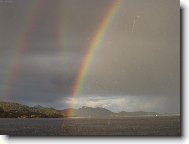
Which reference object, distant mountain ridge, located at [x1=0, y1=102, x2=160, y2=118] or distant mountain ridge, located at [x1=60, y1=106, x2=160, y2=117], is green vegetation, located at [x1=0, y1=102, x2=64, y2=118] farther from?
distant mountain ridge, located at [x1=60, y1=106, x2=160, y2=117]

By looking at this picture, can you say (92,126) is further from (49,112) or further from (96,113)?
(49,112)

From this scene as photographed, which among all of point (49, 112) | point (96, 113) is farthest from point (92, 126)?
point (49, 112)

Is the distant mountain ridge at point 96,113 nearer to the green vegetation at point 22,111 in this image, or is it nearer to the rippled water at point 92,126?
the rippled water at point 92,126

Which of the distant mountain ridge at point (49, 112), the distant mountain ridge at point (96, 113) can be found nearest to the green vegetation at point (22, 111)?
the distant mountain ridge at point (49, 112)

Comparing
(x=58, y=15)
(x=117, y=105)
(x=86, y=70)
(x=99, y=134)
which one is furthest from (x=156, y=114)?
(x=58, y=15)

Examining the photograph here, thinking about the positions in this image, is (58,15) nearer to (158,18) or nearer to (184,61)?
(158,18)
